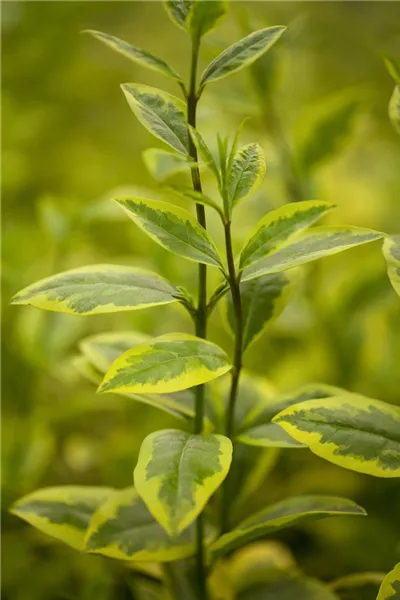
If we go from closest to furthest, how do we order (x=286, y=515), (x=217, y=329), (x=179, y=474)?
(x=179, y=474)
(x=286, y=515)
(x=217, y=329)

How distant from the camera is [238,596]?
66 cm

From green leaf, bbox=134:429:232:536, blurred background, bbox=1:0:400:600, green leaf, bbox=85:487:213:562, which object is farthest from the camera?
blurred background, bbox=1:0:400:600

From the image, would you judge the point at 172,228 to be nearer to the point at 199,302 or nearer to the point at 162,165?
the point at 199,302

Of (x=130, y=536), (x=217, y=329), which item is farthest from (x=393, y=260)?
(x=217, y=329)

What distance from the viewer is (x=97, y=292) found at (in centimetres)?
47

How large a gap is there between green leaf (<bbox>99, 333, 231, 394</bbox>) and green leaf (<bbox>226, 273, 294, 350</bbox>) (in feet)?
0.26

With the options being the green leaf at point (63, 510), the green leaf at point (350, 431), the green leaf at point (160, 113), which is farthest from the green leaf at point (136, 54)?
the green leaf at point (63, 510)

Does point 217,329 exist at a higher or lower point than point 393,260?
lower

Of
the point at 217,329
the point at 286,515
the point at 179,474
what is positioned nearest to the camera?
the point at 179,474

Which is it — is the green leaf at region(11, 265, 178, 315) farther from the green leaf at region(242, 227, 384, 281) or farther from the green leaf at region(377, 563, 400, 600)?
the green leaf at region(377, 563, 400, 600)

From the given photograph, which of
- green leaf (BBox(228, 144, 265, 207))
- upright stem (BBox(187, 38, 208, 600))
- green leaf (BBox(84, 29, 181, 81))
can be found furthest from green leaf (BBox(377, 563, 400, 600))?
green leaf (BBox(84, 29, 181, 81))

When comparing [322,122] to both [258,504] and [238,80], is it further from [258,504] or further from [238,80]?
[258,504]

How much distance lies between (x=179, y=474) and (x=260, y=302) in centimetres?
20

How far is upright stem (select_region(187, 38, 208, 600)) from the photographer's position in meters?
0.48
